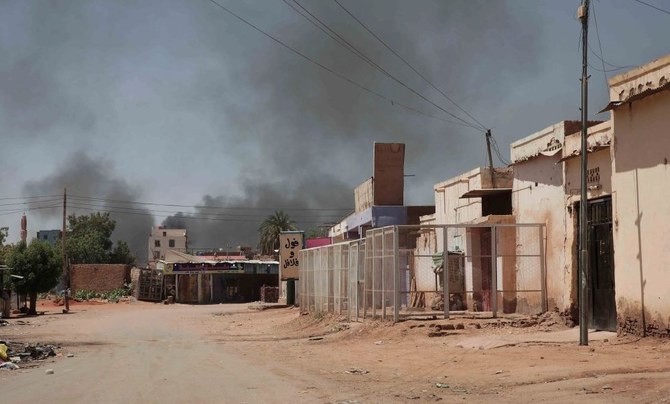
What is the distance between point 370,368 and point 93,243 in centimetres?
10937

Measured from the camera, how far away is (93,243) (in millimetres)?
117750

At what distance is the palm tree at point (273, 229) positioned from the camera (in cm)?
10656

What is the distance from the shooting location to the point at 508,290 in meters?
22.1

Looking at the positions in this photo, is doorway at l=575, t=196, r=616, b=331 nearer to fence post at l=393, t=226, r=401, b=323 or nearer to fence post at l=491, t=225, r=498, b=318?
fence post at l=491, t=225, r=498, b=318

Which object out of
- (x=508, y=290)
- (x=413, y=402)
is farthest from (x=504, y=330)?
(x=413, y=402)

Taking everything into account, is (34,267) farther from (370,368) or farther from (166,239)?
(166,239)

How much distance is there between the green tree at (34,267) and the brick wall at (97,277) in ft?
78.5

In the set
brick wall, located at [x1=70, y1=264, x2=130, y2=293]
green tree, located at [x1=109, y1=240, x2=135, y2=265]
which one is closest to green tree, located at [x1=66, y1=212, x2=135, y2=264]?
green tree, located at [x1=109, y1=240, x2=135, y2=265]

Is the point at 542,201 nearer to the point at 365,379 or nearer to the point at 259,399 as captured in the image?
the point at 365,379

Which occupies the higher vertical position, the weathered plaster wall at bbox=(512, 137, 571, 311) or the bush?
the weathered plaster wall at bbox=(512, 137, 571, 311)

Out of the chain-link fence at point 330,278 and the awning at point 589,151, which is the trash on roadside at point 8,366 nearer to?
the chain-link fence at point 330,278

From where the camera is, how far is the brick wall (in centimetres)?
7269

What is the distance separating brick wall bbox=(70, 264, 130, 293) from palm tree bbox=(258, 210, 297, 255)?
34.6m

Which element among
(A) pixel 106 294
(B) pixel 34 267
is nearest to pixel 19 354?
(B) pixel 34 267
